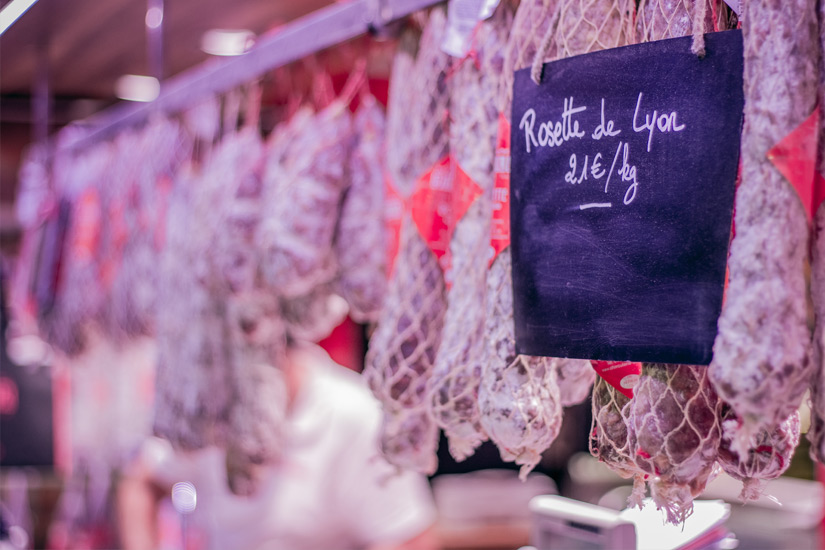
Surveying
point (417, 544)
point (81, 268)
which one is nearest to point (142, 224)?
point (81, 268)

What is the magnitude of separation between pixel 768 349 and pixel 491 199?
49cm

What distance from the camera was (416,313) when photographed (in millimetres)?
1229

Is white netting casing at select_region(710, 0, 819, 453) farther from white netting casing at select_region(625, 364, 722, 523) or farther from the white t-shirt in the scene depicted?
the white t-shirt

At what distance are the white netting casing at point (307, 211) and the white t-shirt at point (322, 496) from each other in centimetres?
123

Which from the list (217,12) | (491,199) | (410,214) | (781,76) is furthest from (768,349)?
(217,12)

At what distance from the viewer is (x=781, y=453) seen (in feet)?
2.63

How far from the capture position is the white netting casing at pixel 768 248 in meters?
0.71

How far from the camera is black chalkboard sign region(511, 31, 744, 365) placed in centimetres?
82

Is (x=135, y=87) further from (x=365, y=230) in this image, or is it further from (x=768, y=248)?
(x=768, y=248)

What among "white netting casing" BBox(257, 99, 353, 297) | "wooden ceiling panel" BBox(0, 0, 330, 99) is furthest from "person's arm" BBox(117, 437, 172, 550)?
"white netting casing" BBox(257, 99, 353, 297)

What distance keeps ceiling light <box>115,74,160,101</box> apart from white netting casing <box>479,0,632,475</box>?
3.09m

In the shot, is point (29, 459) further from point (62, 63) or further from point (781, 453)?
point (781, 453)

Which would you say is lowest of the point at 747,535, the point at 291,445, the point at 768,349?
the point at 747,535

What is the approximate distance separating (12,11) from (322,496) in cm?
198
